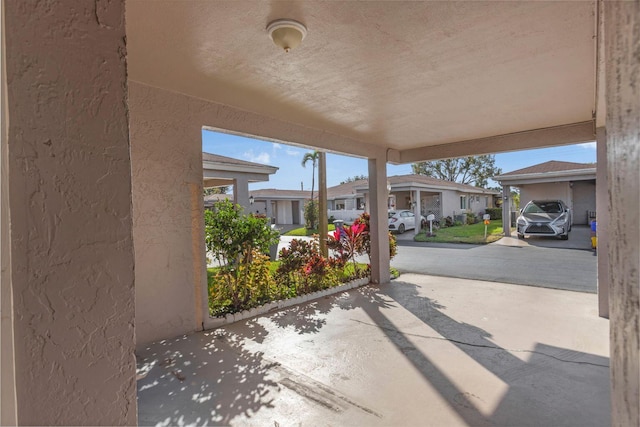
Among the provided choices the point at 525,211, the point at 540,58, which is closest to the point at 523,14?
the point at 540,58

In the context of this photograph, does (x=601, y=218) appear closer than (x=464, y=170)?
Yes

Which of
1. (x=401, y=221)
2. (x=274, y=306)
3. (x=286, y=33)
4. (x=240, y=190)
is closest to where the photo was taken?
(x=286, y=33)

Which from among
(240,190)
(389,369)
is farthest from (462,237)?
(389,369)

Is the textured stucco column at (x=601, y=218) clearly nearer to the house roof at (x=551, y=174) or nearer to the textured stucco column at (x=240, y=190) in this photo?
the textured stucco column at (x=240, y=190)

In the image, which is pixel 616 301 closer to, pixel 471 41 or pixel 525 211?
pixel 471 41

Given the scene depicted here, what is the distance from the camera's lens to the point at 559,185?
16.8 m

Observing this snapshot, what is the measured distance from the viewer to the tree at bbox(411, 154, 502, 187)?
32.6m

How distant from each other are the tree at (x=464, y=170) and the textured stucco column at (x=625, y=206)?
33.5 meters

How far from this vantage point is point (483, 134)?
6.40m

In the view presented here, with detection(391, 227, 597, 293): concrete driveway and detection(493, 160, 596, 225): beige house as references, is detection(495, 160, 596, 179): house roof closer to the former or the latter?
detection(493, 160, 596, 225): beige house

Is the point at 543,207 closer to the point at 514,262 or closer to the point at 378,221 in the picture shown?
the point at 514,262

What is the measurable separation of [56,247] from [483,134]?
6932 mm

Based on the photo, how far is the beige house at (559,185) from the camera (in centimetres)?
1505

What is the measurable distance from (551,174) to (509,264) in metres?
7.96
